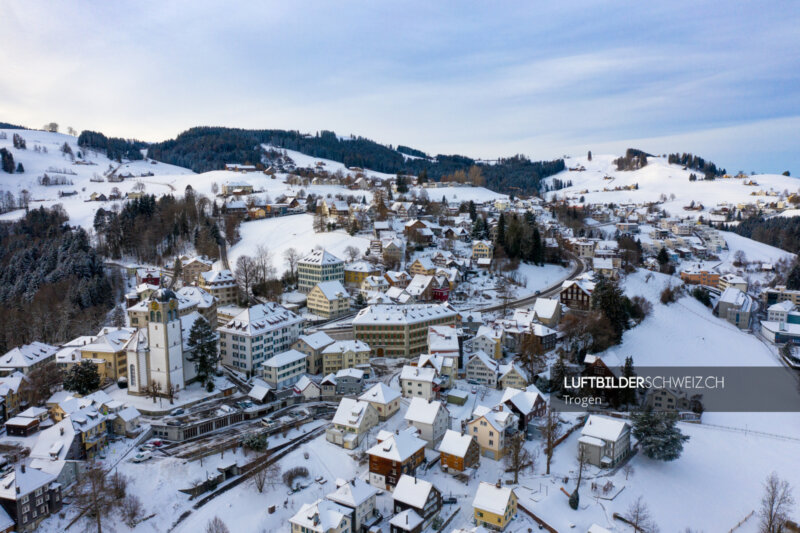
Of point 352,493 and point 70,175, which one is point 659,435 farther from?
point 70,175

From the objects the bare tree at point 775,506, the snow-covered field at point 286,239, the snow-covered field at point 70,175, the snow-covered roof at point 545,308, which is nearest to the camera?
the bare tree at point 775,506

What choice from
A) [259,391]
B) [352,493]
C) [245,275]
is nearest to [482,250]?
[245,275]

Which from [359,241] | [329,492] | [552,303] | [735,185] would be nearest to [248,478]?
[329,492]

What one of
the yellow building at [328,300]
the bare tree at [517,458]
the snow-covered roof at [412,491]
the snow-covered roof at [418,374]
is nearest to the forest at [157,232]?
the yellow building at [328,300]

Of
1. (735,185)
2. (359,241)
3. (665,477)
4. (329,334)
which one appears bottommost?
(665,477)

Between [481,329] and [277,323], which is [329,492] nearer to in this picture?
[277,323]

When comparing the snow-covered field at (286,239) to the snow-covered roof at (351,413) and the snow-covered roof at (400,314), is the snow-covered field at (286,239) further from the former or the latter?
the snow-covered roof at (351,413)
